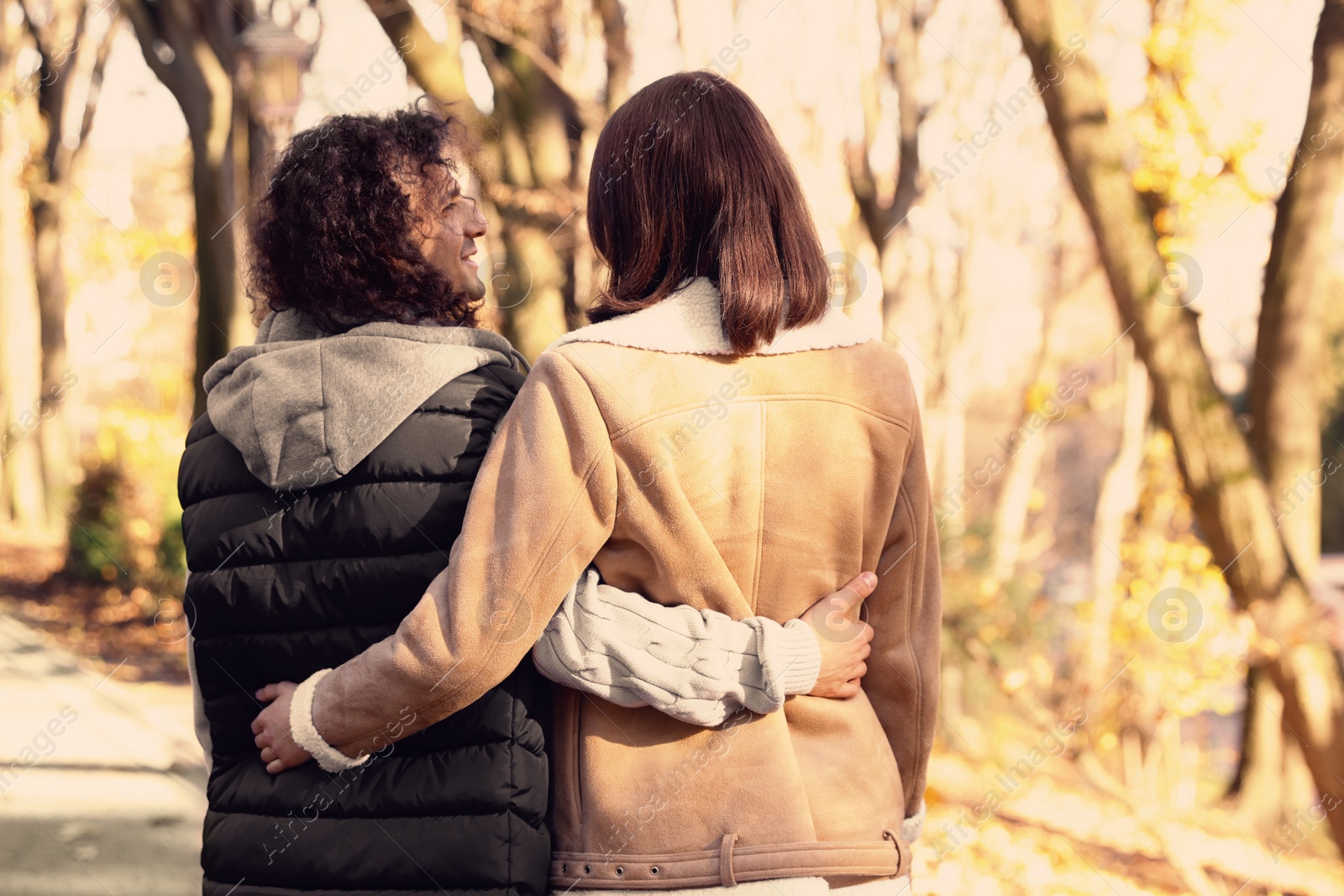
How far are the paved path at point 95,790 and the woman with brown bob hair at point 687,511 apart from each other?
9.38ft

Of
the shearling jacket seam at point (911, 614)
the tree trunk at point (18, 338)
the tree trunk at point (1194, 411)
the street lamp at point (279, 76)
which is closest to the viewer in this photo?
the shearling jacket seam at point (911, 614)

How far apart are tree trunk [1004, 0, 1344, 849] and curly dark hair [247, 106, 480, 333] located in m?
2.70

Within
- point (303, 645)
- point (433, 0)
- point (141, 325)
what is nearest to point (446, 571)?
point (303, 645)

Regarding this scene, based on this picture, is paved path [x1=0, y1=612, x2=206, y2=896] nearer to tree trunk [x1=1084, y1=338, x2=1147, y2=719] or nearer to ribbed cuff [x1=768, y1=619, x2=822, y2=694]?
ribbed cuff [x1=768, y1=619, x2=822, y2=694]

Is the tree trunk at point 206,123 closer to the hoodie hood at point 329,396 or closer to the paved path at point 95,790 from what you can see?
the paved path at point 95,790

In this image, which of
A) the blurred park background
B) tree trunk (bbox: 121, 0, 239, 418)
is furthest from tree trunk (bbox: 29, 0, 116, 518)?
tree trunk (bbox: 121, 0, 239, 418)

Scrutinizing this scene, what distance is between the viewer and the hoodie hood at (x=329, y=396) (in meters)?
1.67

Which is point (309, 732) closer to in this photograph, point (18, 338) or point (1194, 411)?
point (1194, 411)

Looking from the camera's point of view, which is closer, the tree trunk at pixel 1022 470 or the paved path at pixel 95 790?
the paved path at pixel 95 790

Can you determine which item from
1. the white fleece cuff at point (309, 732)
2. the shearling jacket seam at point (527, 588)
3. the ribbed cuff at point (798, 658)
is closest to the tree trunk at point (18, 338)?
the white fleece cuff at point (309, 732)

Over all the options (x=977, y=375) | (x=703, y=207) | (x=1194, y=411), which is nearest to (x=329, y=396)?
(x=703, y=207)

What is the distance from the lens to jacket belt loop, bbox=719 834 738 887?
1576 millimetres

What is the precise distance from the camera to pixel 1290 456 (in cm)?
450

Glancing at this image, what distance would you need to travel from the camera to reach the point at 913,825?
1.96m
